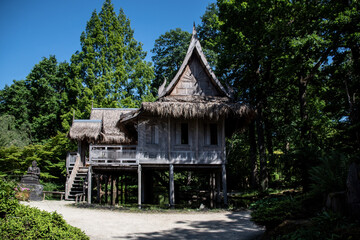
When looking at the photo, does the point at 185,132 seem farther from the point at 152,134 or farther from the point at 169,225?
the point at 169,225

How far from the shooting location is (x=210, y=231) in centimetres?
1021

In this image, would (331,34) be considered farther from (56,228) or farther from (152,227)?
(56,228)

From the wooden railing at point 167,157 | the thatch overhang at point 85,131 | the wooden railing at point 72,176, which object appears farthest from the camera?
the thatch overhang at point 85,131

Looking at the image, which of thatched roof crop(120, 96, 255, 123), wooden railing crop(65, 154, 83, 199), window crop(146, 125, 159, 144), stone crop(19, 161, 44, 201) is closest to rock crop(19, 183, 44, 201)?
stone crop(19, 161, 44, 201)

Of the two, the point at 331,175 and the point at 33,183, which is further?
the point at 33,183

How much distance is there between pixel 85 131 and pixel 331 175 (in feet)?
67.9

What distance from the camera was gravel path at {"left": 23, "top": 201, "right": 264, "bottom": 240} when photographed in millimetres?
9414

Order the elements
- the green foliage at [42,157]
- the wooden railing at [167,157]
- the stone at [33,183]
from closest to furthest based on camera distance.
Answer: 1. the wooden railing at [167,157]
2. the stone at [33,183]
3. the green foliage at [42,157]

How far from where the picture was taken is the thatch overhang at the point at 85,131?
971 inches

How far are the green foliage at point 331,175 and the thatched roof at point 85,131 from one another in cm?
1956

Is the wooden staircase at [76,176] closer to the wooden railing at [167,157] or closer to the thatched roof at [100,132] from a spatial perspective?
the thatched roof at [100,132]

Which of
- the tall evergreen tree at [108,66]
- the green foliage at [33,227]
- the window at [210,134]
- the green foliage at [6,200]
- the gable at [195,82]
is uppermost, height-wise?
the tall evergreen tree at [108,66]

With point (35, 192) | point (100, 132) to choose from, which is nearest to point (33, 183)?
point (35, 192)

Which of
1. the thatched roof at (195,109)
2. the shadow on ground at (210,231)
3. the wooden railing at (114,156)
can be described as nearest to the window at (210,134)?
the thatched roof at (195,109)
